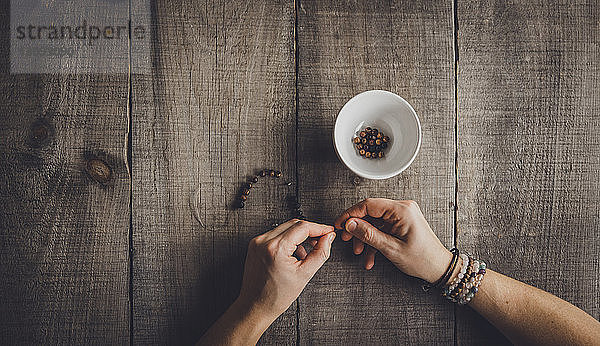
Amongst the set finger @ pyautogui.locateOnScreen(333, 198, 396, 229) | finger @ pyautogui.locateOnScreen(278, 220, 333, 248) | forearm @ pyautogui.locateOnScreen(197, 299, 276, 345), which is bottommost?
forearm @ pyautogui.locateOnScreen(197, 299, 276, 345)

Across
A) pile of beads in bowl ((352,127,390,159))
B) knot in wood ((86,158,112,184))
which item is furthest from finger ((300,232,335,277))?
knot in wood ((86,158,112,184))

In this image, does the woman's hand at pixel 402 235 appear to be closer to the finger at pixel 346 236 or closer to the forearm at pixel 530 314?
the finger at pixel 346 236

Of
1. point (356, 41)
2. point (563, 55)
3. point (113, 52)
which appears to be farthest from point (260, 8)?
point (563, 55)

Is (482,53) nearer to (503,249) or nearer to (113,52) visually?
(503,249)

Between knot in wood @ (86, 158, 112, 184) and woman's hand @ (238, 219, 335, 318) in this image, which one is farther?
knot in wood @ (86, 158, 112, 184)

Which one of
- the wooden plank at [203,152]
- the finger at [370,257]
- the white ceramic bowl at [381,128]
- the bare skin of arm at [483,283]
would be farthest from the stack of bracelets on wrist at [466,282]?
the wooden plank at [203,152]

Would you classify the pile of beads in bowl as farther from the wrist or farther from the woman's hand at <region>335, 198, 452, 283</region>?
the wrist

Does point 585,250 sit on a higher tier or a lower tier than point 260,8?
lower
